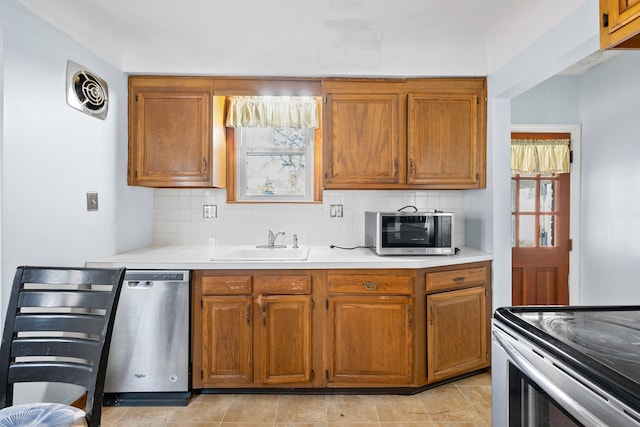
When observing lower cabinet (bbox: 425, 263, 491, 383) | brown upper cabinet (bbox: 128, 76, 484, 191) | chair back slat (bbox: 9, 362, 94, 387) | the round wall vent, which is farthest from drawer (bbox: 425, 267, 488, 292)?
the round wall vent

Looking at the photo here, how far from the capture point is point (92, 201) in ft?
7.53

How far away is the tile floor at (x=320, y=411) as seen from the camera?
2131mm

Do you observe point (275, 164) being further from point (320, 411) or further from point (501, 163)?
point (320, 411)

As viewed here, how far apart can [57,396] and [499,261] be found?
2.84 m

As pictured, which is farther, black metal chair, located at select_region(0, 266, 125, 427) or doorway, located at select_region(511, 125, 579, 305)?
doorway, located at select_region(511, 125, 579, 305)

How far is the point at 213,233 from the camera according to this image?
10.0ft

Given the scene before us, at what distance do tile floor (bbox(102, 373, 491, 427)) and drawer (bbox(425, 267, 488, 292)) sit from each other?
682mm

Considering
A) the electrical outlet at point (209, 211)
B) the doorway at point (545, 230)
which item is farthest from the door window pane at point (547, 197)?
the electrical outlet at point (209, 211)

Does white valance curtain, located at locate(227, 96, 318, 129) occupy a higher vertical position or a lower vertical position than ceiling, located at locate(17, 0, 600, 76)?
lower

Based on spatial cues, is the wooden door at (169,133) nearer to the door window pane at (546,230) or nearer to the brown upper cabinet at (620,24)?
the brown upper cabinet at (620,24)

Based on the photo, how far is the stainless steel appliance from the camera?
742 mm

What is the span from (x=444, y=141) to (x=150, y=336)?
2350 millimetres

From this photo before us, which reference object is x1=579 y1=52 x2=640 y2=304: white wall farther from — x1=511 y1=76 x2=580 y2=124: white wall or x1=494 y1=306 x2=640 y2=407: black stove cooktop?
x1=494 y1=306 x2=640 y2=407: black stove cooktop

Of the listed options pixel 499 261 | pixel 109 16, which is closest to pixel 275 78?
pixel 109 16
